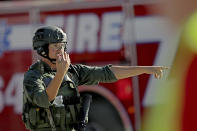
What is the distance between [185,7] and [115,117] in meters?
1.50

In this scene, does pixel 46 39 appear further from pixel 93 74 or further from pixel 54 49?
pixel 93 74

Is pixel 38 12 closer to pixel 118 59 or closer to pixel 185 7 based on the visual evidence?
pixel 118 59

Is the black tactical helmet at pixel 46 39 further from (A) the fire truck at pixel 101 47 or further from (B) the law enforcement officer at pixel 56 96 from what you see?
(A) the fire truck at pixel 101 47

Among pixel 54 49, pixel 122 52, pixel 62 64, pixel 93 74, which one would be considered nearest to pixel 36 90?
pixel 62 64

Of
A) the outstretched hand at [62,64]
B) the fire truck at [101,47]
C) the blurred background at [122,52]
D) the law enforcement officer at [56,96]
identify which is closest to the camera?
the outstretched hand at [62,64]

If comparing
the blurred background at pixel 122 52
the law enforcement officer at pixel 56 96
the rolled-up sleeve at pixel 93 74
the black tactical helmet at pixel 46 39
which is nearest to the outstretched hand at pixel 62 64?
the law enforcement officer at pixel 56 96

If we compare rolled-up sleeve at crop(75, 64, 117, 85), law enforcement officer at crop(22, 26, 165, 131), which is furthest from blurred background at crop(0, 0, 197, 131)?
law enforcement officer at crop(22, 26, 165, 131)

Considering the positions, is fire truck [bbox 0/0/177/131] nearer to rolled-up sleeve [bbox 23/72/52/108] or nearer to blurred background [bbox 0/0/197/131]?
blurred background [bbox 0/0/197/131]

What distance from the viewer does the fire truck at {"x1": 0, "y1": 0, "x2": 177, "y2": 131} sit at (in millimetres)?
7012

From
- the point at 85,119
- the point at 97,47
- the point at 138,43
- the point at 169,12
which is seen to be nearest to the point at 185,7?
the point at 169,12

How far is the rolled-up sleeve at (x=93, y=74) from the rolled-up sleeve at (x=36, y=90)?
15.8 inches

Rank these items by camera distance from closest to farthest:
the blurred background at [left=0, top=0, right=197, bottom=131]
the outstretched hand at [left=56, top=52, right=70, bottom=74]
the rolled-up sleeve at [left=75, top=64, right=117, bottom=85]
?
the outstretched hand at [left=56, top=52, right=70, bottom=74] → the rolled-up sleeve at [left=75, top=64, right=117, bottom=85] → the blurred background at [left=0, top=0, right=197, bottom=131]

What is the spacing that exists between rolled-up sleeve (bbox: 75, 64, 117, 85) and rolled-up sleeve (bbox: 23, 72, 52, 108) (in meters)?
0.40

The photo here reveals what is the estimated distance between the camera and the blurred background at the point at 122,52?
22.5ft
